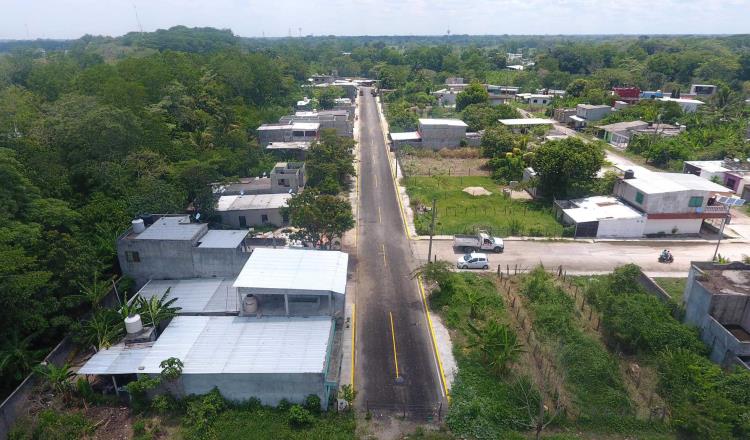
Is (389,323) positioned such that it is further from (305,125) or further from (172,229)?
(305,125)

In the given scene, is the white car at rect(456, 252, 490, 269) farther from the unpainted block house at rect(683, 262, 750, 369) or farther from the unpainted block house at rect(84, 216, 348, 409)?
the unpainted block house at rect(683, 262, 750, 369)

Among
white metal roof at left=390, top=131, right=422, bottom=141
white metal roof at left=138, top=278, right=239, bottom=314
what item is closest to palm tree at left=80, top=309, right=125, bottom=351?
white metal roof at left=138, top=278, right=239, bottom=314

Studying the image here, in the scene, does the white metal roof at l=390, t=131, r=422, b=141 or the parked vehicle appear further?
the white metal roof at l=390, t=131, r=422, b=141

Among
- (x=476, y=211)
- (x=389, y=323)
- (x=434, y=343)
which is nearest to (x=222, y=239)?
(x=389, y=323)

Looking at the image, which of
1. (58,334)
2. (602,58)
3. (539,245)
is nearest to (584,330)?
(539,245)

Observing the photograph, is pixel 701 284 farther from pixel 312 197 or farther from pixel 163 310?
pixel 163 310

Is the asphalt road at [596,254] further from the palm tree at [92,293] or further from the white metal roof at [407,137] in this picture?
the white metal roof at [407,137]

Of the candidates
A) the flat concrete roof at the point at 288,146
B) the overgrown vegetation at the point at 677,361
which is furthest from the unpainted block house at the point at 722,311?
the flat concrete roof at the point at 288,146
